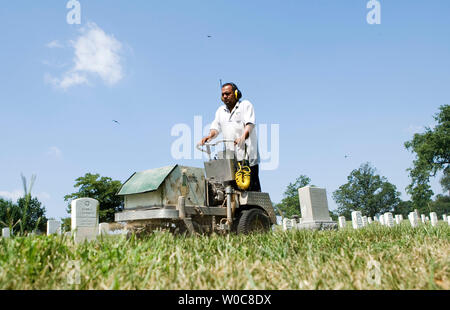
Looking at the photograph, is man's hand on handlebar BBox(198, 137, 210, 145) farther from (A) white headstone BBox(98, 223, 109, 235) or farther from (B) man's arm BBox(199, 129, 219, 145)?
(A) white headstone BBox(98, 223, 109, 235)

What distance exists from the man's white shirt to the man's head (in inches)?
4.1

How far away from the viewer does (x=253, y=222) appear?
19.9 feet

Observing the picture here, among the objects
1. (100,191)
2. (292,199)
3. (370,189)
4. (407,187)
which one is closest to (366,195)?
(370,189)

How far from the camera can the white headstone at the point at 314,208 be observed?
35.1 ft

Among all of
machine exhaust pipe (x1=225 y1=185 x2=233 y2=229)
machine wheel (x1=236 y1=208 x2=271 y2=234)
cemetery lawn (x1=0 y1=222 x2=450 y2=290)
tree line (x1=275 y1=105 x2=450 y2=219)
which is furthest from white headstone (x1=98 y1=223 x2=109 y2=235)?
tree line (x1=275 y1=105 x2=450 y2=219)

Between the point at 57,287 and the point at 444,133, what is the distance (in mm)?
53031

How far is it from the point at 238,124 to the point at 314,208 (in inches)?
219

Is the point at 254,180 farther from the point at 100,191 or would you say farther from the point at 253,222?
the point at 100,191

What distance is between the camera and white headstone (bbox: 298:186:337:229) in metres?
10.7
